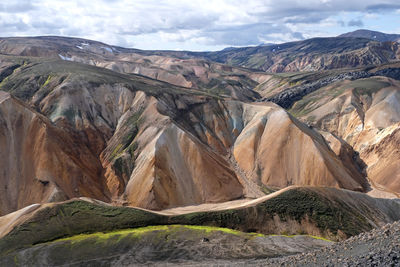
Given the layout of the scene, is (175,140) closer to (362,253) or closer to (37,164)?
(37,164)

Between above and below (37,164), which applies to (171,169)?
below

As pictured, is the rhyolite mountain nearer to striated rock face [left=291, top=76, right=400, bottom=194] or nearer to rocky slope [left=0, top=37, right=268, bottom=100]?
striated rock face [left=291, top=76, right=400, bottom=194]

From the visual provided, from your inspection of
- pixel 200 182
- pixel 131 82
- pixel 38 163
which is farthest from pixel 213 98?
pixel 38 163

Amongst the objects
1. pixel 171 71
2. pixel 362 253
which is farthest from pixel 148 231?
pixel 171 71

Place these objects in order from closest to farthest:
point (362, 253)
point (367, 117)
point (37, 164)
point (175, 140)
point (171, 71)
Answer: point (362, 253), point (37, 164), point (175, 140), point (367, 117), point (171, 71)

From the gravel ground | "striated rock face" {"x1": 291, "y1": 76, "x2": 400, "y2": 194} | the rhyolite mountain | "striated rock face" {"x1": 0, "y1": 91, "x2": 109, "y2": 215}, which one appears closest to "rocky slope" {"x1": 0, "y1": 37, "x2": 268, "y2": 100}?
"striated rock face" {"x1": 291, "y1": 76, "x2": 400, "y2": 194}

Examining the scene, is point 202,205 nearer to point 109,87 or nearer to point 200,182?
point 200,182

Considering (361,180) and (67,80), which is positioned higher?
(67,80)

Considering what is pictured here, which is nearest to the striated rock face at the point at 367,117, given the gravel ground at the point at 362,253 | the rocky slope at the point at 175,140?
the rocky slope at the point at 175,140
